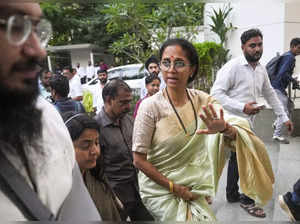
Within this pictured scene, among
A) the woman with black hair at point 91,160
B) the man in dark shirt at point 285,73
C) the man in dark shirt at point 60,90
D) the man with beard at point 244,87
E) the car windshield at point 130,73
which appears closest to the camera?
the woman with black hair at point 91,160

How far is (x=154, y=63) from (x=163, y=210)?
7.40 feet

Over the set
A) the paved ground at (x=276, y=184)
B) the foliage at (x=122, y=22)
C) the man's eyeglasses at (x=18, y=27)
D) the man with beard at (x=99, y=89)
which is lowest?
the paved ground at (x=276, y=184)

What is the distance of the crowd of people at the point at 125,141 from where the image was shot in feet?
1.35

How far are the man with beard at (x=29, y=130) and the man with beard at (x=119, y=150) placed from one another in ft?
2.72

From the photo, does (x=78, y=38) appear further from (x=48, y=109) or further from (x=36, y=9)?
(x=36, y=9)

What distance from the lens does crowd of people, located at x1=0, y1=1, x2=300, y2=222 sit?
0.41 m

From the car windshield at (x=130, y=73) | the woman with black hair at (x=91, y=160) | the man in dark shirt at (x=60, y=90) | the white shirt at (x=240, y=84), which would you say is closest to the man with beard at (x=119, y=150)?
the woman with black hair at (x=91, y=160)

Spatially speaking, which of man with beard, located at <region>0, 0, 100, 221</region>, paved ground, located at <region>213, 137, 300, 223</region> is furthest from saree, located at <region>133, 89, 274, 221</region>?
Answer: paved ground, located at <region>213, 137, 300, 223</region>

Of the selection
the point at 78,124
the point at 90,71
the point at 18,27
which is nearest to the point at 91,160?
the point at 78,124

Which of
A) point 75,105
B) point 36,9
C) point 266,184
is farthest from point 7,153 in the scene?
point 75,105

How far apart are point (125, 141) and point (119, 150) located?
7cm

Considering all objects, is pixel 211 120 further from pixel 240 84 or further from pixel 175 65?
pixel 240 84

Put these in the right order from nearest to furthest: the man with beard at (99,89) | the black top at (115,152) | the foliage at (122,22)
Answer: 1. the foliage at (122,22)
2. the black top at (115,152)
3. the man with beard at (99,89)

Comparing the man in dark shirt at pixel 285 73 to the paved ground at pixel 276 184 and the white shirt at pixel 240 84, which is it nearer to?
the paved ground at pixel 276 184
